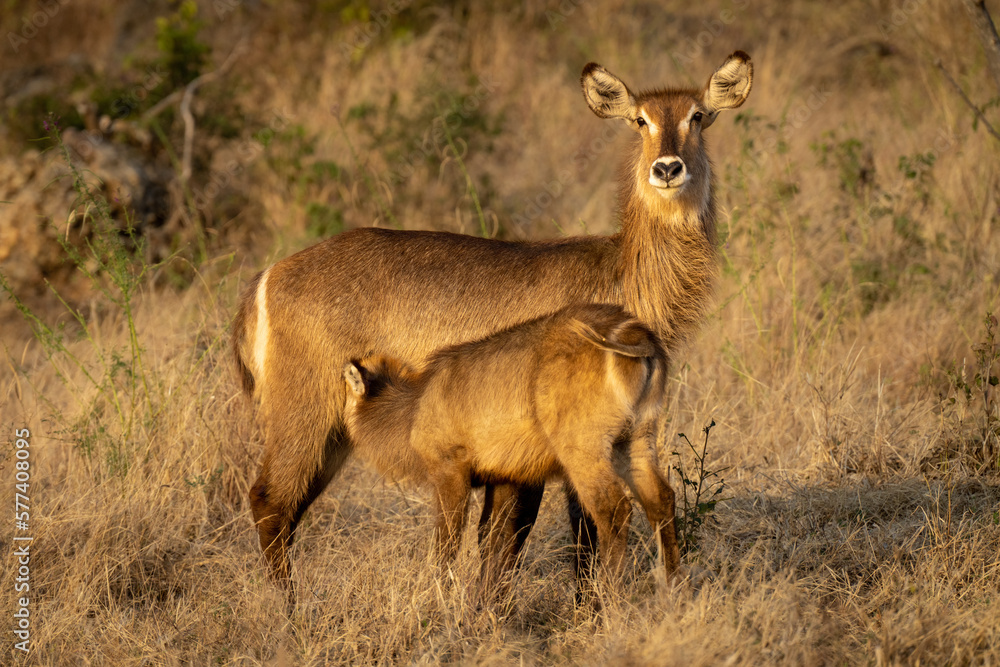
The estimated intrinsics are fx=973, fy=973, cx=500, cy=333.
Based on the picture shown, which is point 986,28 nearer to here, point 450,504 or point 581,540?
point 581,540

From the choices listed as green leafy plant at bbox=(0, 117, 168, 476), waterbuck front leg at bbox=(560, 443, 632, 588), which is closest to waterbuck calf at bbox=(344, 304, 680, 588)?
waterbuck front leg at bbox=(560, 443, 632, 588)

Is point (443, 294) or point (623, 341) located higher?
point (623, 341)

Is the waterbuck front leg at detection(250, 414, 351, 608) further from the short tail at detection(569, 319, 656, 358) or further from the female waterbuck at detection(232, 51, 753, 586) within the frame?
the short tail at detection(569, 319, 656, 358)

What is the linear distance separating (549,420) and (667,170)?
3.84 ft

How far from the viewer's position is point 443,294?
13.5ft

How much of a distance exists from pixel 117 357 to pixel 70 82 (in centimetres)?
541

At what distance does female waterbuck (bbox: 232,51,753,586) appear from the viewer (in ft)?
13.2

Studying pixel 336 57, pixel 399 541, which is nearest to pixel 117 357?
pixel 399 541

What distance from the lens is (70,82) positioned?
29.7 ft

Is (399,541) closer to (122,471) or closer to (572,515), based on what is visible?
(572,515)
